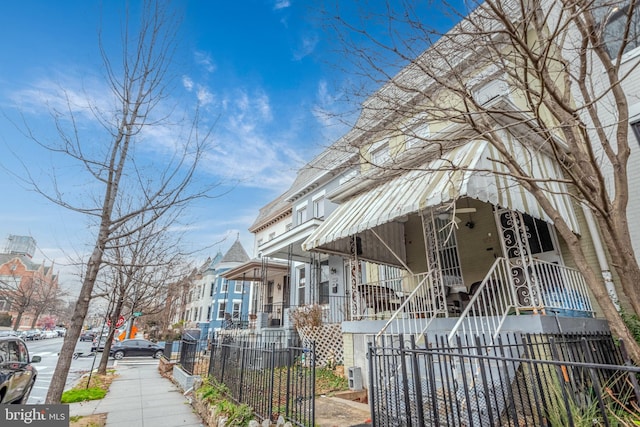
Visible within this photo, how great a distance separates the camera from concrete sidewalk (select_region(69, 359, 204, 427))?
6.39m

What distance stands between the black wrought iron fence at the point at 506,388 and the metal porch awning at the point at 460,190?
2309 millimetres

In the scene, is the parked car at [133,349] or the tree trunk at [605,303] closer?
the tree trunk at [605,303]

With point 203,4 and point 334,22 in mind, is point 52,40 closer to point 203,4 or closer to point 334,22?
point 203,4

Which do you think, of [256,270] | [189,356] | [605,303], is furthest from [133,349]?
[605,303]

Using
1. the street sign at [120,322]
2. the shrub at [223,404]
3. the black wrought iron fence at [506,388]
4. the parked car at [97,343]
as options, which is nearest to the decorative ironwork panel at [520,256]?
the black wrought iron fence at [506,388]

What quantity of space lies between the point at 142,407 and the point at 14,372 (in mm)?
2929

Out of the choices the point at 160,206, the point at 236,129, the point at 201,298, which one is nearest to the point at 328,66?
the point at 236,129

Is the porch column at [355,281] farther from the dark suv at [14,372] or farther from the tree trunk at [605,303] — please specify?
the dark suv at [14,372]

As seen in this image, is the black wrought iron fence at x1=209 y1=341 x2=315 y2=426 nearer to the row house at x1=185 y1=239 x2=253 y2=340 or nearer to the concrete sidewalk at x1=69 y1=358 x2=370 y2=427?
the concrete sidewalk at x1=69 y1=358 x2=370 y2=427

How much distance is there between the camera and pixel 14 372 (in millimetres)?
7148

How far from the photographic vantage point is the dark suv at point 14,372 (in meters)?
6.66

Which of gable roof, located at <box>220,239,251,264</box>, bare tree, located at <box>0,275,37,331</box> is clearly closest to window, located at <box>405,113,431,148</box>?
gable roof, located at <box>220,239,251,264</box>

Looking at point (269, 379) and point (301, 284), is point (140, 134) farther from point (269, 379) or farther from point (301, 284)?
point (301, 284)

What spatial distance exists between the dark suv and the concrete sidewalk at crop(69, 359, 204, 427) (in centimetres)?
119
